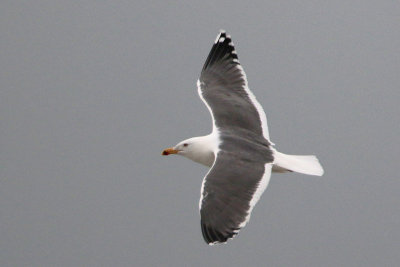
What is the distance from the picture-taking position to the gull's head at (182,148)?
5.46 metres

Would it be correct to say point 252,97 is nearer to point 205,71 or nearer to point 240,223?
point 205,71

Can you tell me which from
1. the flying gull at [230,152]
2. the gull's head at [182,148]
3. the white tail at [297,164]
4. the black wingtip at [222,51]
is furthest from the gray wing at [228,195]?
the black wingtip at [222,51]

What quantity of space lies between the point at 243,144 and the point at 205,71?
3.64 ft

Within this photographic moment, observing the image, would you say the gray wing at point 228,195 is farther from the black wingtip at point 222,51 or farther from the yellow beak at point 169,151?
the black wingtip at point 222,51

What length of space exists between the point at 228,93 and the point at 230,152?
0.94m

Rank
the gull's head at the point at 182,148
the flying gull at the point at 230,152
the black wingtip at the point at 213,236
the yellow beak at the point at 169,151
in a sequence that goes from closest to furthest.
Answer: the black wingtip at the point at 213,236, the flying gull at the point at 230,152, the gull's head at the point at 182,148, the yellow beak at the point at 169,151

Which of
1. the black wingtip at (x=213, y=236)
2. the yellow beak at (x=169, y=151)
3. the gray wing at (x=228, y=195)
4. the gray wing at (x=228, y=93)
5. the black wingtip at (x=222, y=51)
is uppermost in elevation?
the black wingtip at (x=222, y=51)

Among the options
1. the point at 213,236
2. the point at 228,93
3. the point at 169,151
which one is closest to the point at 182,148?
the point at 169,151

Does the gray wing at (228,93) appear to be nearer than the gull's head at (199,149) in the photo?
No

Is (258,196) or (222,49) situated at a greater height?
(222,49)

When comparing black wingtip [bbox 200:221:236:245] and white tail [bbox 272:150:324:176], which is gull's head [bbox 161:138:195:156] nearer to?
white tail [bbox 272:150:324:176]

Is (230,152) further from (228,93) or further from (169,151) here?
(228,93)

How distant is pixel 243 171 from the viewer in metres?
4.96

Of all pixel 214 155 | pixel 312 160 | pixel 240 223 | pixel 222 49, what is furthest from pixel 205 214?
pixel 222 49
